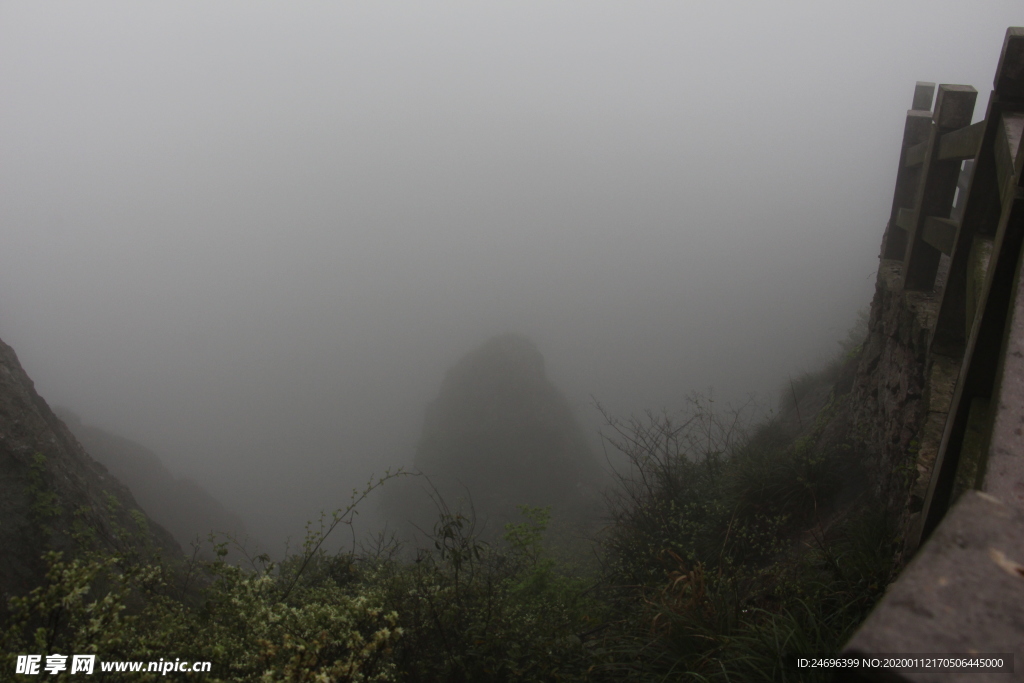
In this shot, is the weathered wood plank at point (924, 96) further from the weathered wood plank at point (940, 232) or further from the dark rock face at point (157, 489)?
the dark rock face at point (157, 489)

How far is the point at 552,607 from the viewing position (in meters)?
3.42

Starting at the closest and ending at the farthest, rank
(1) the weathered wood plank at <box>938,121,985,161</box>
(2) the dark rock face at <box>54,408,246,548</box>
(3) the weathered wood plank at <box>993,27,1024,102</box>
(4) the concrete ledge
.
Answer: (4) the concrete ledge, (3) the weathered wood plank at <box>993,27,1024,102</box>, (1) the weathered wood plank at <box>938,121,985,161</box>, (2) the dark rock face at <box>54,408,246,548</box>

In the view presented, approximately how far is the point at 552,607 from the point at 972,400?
260 centimetres

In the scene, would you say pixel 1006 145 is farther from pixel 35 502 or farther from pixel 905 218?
pixel 35 502

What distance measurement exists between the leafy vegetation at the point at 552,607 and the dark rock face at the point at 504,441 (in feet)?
60.0

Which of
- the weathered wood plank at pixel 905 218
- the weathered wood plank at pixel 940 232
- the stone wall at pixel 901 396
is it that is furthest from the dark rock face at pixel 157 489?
the weathered wood plank at pixel 940 232

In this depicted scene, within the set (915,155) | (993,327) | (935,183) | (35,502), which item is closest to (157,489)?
(35,502)

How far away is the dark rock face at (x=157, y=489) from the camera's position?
1845 centimetres

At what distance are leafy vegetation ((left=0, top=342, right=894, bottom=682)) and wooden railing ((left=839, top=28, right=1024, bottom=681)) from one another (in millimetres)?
774

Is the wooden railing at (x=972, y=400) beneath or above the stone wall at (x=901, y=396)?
above

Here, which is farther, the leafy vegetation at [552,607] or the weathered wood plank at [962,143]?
the weathered wood plank at [962,143]

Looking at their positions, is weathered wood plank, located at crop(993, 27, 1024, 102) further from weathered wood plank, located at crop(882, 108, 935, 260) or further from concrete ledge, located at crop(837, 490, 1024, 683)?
weathered wood plank, located at crop(882, 108, 935, 260)

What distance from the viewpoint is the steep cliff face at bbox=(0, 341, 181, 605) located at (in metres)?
4.16

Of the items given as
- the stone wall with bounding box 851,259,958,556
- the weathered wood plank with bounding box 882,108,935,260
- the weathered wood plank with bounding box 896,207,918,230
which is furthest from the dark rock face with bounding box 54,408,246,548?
the weathered wood plank with bounding box 896,207,918,230
